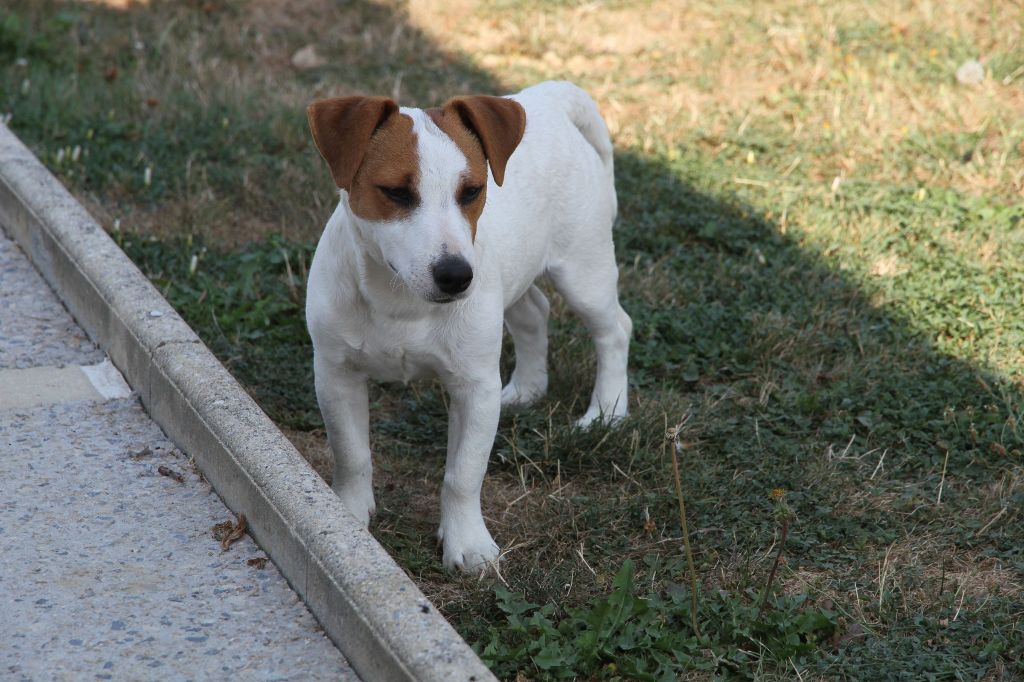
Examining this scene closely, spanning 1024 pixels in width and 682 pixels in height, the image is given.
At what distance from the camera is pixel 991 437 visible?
14.7 feet

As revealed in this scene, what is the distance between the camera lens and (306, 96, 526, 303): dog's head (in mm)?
3156

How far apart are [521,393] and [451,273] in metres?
1.76

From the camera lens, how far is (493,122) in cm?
343

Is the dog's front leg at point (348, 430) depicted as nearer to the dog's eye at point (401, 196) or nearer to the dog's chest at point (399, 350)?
the dog's chest at point (399, 350)

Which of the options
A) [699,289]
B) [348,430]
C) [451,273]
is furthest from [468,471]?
[699,289]

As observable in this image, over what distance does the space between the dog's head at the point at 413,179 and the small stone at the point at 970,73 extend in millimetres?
5362

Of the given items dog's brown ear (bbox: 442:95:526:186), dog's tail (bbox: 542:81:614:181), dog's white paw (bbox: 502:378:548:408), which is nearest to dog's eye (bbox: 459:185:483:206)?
dog's brown ear (bbox: 442:95:526:186)

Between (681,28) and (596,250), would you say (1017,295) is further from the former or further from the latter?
(681,28)

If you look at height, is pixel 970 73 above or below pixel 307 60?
above

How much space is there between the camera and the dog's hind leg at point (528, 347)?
4.75m

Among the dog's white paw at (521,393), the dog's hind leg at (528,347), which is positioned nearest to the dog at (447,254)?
the dog's hind leg at (528,347)

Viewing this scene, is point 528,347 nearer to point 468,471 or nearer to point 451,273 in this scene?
point 468,471

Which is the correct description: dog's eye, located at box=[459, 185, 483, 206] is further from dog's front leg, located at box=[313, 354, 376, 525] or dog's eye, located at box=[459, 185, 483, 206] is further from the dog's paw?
the dog's paw

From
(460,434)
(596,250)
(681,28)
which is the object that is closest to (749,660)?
(460,434)
